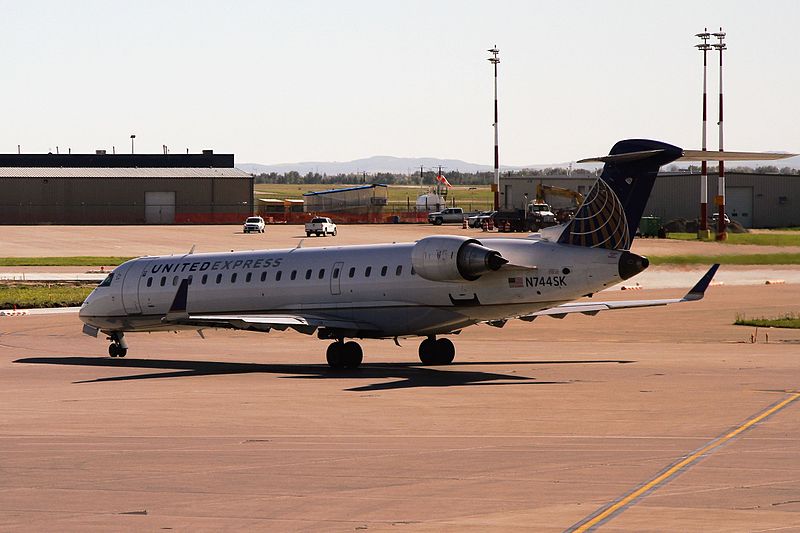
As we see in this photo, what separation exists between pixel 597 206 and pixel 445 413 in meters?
8.09

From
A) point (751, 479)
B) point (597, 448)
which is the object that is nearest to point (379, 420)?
point (597, 448)

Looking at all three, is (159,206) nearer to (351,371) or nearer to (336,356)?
(336,356)

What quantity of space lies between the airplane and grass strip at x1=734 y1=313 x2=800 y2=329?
34.2 ft

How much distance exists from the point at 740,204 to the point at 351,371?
90.9 metres

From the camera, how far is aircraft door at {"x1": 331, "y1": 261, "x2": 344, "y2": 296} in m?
32.2

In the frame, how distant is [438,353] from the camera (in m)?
32.4

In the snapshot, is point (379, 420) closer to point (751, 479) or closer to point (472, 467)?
point (472, 467)

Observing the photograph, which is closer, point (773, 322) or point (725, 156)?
point (725, 156)

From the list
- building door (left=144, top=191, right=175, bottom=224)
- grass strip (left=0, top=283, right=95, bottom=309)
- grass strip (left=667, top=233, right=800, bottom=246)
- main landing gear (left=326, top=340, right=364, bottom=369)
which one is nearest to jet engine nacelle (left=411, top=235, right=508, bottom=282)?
main landing gear (left=326, top=340, right=364, bottom=369)

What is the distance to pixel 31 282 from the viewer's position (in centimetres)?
6172

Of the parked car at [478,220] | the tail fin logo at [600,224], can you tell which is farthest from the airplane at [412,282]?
the parked car at [478,220]

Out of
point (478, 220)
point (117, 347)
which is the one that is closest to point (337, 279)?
point (117, 347)

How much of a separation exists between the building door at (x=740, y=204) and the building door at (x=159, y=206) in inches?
2214

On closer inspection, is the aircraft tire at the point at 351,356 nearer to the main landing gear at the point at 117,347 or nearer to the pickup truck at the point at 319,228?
the main landing gear at the point at 117,347
